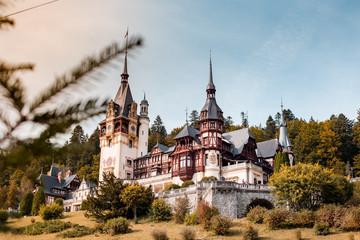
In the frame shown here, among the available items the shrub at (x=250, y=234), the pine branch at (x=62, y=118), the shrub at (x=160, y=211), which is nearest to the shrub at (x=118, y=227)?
the shrub at (x=160, y=211)

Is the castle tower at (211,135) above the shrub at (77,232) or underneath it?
above

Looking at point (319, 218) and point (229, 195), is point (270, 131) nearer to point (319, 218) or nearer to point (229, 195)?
point (229, 195)

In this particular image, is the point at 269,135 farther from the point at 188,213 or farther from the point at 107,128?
the point at 188,213

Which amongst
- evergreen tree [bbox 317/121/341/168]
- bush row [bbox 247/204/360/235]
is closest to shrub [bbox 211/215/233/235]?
bush row [bbox 247/204/360/235]

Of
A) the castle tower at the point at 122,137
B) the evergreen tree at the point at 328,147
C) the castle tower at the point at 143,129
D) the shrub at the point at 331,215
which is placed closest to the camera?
the shrub at the point at 331,215

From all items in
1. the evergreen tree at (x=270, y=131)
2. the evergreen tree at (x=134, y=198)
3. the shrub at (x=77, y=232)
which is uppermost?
the evergreen tree at (x=270, y=131)

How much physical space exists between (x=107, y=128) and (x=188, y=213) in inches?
1116

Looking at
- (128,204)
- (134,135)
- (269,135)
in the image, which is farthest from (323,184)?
(269,135)

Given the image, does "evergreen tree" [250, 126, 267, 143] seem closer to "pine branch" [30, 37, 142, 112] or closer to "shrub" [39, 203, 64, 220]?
"shrub" [39, 203, 64, 220]

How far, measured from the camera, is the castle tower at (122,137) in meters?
58.1

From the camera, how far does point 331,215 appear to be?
3088cm

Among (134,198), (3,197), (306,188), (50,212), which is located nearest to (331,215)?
(306,188)

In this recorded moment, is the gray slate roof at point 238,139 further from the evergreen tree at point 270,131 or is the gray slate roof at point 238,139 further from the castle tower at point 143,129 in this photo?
the evergreen tree at point 270,131

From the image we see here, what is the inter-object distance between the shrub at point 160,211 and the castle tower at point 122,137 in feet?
63.8
